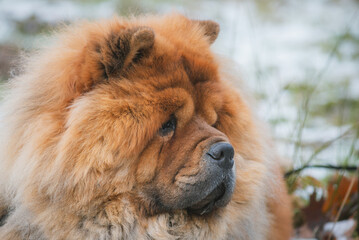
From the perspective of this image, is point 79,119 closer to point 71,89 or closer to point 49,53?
point 71,89

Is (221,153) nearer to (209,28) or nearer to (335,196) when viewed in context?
(209,28)

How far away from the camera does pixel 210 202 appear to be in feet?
9.07

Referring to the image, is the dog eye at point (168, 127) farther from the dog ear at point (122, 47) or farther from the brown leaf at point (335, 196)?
the brown leaf at point (335, 196)

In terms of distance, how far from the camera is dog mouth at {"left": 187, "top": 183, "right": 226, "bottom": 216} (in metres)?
2.69

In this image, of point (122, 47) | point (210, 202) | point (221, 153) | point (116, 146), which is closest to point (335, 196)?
point (210, 202)

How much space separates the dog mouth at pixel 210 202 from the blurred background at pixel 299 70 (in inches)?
55.6

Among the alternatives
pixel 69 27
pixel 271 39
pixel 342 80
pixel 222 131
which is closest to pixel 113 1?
pixel 271 39

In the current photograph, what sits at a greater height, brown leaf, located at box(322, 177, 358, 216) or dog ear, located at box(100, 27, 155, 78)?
dog ear, located at box(100, 27, 155, 78)

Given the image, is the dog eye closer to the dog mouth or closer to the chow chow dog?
the chow chow dog

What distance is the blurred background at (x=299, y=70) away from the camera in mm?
4227

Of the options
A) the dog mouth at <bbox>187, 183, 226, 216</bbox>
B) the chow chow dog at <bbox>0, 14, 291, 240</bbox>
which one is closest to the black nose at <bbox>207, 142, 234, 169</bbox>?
the chow chow dog at <bbox>0, 14, 291, 240</bbox>

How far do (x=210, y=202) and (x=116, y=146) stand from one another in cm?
76

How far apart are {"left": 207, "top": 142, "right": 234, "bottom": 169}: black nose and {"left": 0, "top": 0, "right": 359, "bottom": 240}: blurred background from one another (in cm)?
135

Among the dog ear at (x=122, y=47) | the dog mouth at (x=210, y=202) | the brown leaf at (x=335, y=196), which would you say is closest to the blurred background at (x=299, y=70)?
the brown leaf at (x=335, y=196)
